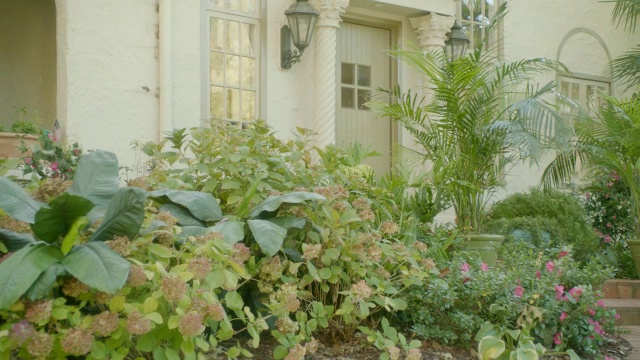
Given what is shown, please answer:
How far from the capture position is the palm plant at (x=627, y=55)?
1157 cm

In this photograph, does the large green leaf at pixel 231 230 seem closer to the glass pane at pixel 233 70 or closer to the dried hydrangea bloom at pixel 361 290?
the dried hydrangea bloom at pixel 361 290

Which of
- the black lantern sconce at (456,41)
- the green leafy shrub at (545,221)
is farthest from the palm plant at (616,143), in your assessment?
the black lantern sconce at (456,41)

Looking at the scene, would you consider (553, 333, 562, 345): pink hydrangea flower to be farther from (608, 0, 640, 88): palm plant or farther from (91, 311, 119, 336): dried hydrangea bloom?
(608, 0, 640, 88): palm plant

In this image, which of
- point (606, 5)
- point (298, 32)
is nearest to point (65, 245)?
point (298, 32)

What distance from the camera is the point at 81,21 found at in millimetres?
7348

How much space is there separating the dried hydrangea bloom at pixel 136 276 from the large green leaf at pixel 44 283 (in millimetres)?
241

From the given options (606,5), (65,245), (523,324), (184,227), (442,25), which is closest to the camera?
(65,245)

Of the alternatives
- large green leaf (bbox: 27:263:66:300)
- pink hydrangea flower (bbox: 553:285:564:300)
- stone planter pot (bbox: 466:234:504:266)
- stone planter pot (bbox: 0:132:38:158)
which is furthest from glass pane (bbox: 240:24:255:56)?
large green leaf (bbox: 27:263:66:300)

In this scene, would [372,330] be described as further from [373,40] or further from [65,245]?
[373,40]

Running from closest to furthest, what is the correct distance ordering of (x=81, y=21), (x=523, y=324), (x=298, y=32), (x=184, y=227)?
1. (x=184, y=227)
2. (x=523, y=324)
3. (x=81, y=21)
4. (x=298, y=32)

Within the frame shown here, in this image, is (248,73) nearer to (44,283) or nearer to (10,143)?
(10,143)

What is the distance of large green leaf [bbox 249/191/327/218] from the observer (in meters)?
3.92

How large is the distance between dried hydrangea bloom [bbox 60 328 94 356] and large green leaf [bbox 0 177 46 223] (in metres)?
0.53

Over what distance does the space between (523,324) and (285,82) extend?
15.7 ft
